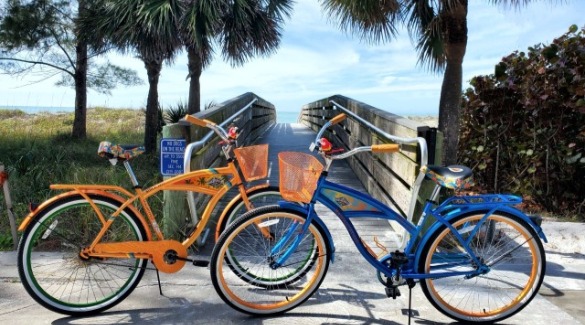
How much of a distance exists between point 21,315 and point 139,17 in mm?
8949

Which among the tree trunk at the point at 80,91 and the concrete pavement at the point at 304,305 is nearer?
the concrete pavement at the point at 304,305

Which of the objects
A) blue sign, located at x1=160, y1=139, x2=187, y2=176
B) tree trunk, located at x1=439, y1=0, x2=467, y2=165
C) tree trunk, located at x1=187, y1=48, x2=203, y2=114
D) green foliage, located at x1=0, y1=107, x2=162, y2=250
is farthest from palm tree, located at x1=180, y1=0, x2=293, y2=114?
blue sign, located at x1=160, y1=139, x2=187, y2=176

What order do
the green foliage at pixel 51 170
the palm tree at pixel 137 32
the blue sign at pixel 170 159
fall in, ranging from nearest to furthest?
the blue sign at pixel 170 159 < the green foliage at pixel 51 170 < the palm tree at pixel 137 32

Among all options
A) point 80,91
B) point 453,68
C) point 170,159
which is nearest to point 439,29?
point 453,68

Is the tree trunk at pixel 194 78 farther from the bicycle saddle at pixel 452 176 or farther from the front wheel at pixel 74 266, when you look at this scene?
the bicycle saddle at pixel 452 176

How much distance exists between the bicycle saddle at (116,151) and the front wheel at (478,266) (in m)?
1.89

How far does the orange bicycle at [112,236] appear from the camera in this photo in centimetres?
304

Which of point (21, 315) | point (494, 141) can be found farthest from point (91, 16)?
point (21, 315)

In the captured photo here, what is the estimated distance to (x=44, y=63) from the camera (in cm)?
1447

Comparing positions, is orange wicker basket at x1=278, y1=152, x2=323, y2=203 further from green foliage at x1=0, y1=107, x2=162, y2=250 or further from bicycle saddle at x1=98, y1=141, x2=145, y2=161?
green foliage at x1=0, y1=107, x2=162, y2=250

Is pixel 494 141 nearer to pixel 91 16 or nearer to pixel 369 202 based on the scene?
pixel 369 202

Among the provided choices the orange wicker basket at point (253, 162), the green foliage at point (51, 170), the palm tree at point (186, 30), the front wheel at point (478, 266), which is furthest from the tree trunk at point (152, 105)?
the front wheel at point (478, 266)

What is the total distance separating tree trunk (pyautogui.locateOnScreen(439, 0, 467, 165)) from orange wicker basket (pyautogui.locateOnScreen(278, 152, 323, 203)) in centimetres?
459

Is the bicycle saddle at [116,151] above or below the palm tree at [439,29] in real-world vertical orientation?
below
